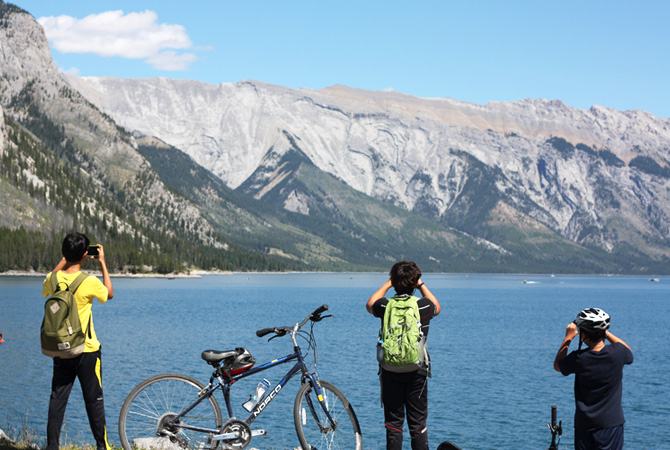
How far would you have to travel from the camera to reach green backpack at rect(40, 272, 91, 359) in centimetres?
1427

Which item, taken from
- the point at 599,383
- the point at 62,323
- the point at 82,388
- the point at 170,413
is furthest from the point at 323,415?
the point at 599,383

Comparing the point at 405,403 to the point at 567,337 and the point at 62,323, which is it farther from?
the point at 62,323

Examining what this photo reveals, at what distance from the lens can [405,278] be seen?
46.4ft

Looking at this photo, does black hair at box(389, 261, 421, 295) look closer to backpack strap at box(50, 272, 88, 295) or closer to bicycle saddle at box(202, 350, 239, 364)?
bicycle saddle at box(202, 350, 239, 364)

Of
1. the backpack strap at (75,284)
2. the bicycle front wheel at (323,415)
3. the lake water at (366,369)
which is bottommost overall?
the lake water at (366,369)

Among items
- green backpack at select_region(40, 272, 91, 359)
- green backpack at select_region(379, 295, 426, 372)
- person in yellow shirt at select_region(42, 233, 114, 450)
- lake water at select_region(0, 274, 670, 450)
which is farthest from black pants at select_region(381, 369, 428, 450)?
lake water at select_region(0, 274, 670, 450)

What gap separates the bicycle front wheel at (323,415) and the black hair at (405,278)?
288 cm

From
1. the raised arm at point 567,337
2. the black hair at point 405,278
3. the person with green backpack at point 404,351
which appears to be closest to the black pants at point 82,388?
the person with green backpack at point 404,351

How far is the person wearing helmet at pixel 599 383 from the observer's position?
40.5 ft

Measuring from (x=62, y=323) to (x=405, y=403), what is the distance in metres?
7.30

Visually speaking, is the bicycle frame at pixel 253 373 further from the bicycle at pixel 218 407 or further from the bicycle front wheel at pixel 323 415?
the bicycle front wheel at pixel 323 415

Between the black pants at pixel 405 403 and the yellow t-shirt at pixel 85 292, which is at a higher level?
the yellow t-shirt at pixel 85 292

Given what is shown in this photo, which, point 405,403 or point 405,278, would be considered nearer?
point 405,278

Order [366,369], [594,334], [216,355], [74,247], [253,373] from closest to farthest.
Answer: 1. [594,334]
2. [74,247]
3. [216,355]
4. [253,373]
5. [366,369]
